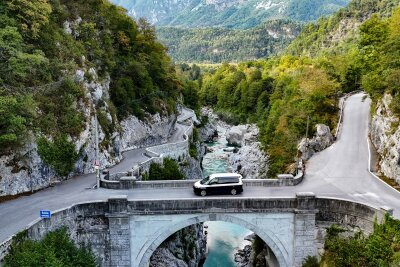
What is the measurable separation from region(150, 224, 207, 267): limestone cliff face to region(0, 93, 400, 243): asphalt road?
7.18m

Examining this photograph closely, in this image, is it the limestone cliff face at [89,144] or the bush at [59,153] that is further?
the bush at [59,153]

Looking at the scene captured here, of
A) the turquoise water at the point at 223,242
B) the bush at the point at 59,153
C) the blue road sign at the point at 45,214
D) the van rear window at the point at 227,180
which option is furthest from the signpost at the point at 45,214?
the turquoise water at the point at 223,242

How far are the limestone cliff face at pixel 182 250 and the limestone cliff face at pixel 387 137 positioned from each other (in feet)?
59.7

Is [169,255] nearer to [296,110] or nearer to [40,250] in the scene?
[40,250]

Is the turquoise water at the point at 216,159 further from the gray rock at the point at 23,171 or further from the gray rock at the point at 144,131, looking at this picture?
the gray rock at the point at 23,171

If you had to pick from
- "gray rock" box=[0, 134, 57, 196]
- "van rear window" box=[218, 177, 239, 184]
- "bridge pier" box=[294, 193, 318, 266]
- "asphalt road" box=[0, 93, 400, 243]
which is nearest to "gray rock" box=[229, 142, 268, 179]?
"asphalt road" box=[0, 93, 400, 243]

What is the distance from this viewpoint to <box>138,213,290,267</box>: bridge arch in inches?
966

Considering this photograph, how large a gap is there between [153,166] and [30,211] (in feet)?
47.4

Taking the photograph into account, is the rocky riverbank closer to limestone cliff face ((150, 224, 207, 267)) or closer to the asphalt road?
limestone cliff face ((150, 224, 207, 267))

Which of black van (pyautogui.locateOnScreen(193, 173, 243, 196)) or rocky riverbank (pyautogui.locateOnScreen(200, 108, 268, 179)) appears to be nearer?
black van (pyautogui.locateOnScreen(193, 173, 243, 196))

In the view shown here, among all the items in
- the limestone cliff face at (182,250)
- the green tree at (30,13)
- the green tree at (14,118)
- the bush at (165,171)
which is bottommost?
the limestone cliff face at (182,250)

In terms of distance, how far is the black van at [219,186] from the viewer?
84.6ft

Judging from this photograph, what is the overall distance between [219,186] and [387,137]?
677 inches

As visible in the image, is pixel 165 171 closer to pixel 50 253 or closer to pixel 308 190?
pixel 308 190
